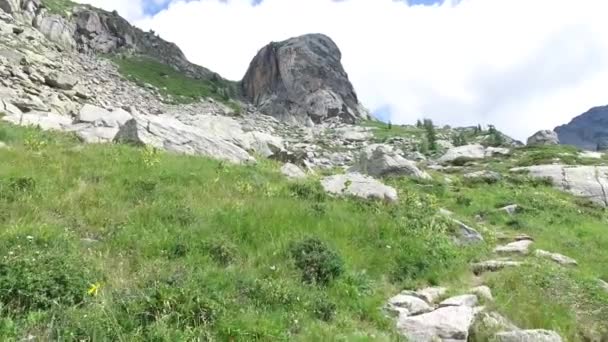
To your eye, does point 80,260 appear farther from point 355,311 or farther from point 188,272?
point 355,311

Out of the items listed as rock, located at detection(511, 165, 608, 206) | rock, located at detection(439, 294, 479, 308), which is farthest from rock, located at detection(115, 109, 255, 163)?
rock, located at detection(511, 165, 608, 206)

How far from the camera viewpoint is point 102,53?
153m

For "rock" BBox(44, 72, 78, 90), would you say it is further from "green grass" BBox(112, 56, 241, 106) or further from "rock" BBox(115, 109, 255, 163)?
"green grass" BBox(112, 56, 241, 106)

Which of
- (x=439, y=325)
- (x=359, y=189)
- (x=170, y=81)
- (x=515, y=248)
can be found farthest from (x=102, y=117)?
(x=170, y=81)

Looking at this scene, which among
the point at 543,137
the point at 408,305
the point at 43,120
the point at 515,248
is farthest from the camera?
the point at 543,137

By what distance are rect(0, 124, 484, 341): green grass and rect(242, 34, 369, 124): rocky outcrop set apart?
161709 millimetres

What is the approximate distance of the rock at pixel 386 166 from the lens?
94.5 ft

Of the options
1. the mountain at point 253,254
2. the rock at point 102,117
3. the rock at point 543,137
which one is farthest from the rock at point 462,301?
the rock at point 543,137

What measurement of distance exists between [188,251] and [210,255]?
0.39 m

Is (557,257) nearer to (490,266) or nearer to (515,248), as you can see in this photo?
(515,248)

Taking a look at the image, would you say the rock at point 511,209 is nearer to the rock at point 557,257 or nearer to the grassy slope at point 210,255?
the grassy slope at point 210,255

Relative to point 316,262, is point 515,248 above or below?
above

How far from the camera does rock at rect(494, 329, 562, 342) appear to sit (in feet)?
27.0

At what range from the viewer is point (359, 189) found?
676 inches
